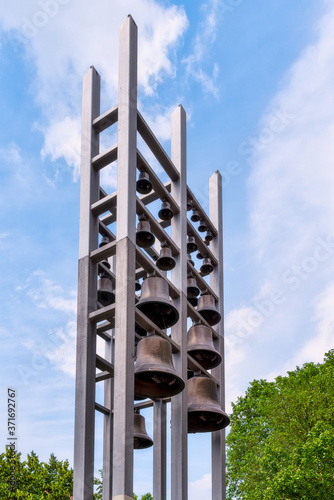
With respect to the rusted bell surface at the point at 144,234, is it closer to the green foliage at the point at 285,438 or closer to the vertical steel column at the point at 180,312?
the vertical steel column at the point at 180,312

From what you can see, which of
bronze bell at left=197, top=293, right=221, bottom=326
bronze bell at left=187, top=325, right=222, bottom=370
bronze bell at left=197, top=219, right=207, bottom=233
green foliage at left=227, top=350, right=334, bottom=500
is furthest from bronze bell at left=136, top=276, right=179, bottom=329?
green foliage at left=227, top=350, right=334, bottom=500

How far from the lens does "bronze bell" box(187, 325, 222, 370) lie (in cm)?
1437

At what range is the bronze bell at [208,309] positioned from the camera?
51.2 ft

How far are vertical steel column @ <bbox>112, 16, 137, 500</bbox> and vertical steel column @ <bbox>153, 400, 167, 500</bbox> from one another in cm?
452

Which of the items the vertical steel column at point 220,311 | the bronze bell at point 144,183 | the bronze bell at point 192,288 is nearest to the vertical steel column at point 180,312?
the bronze bell at point 192,288

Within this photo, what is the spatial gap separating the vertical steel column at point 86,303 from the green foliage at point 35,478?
13.0 m

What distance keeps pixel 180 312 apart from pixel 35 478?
13885 mm

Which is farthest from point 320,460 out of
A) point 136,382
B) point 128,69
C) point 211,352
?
point 128,69

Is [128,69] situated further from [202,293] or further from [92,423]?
[92,423]

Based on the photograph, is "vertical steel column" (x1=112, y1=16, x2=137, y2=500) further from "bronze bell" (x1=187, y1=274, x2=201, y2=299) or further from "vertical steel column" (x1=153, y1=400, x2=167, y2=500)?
"vertical steel column" (x1=153, y1=400, x2=167, y2=500)

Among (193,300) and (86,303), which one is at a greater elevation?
(193,300)

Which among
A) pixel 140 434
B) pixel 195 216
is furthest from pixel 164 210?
pixel 140 434

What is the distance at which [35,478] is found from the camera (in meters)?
24.7

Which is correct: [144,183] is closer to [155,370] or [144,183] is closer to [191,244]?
[191,244]
